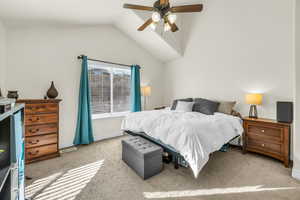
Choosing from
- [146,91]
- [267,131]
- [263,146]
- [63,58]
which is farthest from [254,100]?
[63,58]

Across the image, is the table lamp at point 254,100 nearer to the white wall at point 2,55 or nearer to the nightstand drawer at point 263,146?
the nightstand drawer at point 263,146

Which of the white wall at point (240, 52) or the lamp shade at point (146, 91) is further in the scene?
the lamp shade at point (146, 91)

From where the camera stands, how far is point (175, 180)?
77.9 inches

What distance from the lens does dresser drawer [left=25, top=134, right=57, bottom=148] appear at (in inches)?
93.8

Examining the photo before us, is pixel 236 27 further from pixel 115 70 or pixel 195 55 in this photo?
pixel 115 70

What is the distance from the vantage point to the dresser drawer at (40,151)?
2400 mm

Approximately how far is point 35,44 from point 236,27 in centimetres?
438

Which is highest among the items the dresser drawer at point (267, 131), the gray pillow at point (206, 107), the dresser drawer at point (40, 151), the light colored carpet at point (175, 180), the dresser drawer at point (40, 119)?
the gray pillow at point (206, 107)

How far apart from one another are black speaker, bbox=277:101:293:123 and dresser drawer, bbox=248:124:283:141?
208 mm

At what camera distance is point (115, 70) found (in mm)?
4086

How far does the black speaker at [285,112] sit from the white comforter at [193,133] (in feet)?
2.03

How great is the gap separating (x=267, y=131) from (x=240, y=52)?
180cm

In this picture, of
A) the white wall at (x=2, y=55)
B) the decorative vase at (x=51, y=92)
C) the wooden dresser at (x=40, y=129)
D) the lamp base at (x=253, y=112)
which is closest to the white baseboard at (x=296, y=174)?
the lamp base at (x=253, y=112)

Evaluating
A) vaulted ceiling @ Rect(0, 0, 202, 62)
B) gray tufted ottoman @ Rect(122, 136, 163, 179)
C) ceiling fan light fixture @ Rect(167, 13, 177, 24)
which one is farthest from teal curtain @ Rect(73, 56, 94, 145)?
ceiling fan light fixture @ Rect(167, 13, 177, 24)
